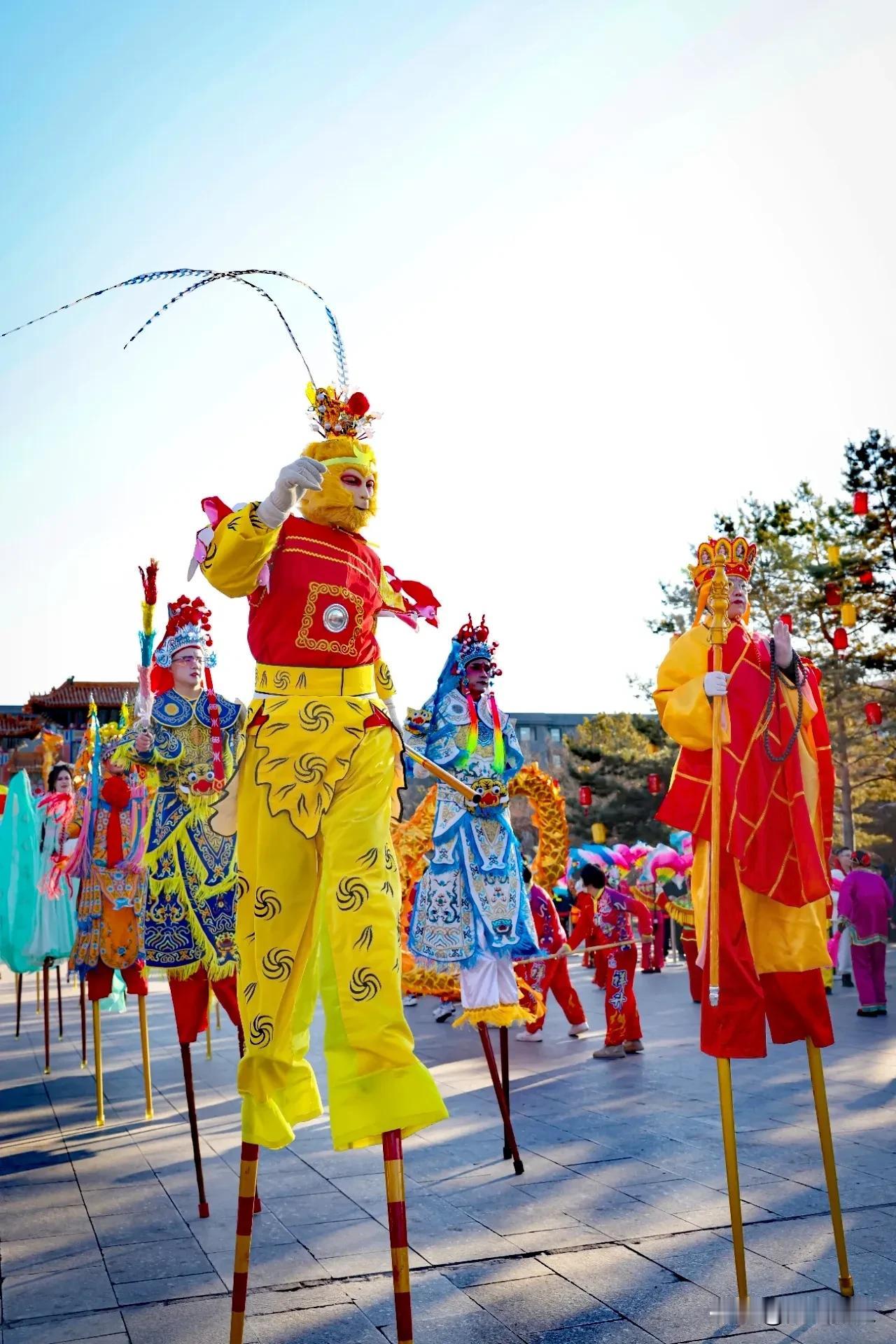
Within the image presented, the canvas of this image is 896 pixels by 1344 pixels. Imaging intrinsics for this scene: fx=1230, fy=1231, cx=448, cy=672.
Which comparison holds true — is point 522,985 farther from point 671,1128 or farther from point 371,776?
point 371,776

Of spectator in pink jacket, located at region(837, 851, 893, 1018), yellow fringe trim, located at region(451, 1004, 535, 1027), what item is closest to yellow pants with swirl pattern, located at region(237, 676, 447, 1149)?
yellow fringe trim, located at region(451, 1004, 535, 1027)

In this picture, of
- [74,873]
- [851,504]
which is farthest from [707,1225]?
[851,504]

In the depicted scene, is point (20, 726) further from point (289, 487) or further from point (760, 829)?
point (760, 829)

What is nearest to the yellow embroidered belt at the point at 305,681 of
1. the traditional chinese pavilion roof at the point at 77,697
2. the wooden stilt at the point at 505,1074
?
the wooden stilt at the point at 505,1074

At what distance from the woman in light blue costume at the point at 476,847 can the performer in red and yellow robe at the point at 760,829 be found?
6.72ft

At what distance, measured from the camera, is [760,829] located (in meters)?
3.91

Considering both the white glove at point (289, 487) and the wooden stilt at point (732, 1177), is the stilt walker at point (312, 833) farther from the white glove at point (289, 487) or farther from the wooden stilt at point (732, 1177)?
the wooden stilt at point (732, 1177)

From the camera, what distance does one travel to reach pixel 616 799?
1131 inches

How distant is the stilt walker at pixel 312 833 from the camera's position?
340 cm

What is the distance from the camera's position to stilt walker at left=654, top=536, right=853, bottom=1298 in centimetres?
388

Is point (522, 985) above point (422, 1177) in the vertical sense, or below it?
above

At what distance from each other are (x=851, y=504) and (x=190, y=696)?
1989 centimetres

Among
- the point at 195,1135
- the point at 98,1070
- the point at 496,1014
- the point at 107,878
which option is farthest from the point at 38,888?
the point at 195,1135

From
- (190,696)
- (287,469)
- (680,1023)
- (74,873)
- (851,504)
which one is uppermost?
(851,504)
